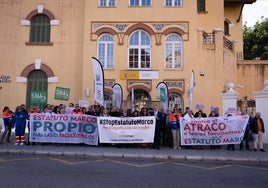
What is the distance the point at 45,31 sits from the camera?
24156 millimetres

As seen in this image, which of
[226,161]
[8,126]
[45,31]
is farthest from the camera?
[45,31]

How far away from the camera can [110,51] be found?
76.5 feet

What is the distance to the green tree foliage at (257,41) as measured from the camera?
37.4m

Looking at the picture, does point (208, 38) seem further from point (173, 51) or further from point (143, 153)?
point (143, 153)

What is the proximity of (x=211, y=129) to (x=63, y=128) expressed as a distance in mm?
6653

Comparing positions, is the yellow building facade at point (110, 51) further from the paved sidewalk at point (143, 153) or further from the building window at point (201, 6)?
the paved sidewalk at point (143, 153)

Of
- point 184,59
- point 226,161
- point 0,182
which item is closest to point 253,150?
point 226,161

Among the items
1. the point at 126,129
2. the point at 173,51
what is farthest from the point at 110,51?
the point at 126,129

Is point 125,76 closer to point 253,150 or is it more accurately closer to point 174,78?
point 174,78

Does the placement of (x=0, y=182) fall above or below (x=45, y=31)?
below

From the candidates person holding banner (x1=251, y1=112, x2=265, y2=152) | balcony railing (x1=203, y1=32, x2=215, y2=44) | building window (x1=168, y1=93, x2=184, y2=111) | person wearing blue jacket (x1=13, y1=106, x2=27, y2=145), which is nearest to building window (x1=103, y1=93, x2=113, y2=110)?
building window (x1=168, y1=93, x2=184, y2=111)

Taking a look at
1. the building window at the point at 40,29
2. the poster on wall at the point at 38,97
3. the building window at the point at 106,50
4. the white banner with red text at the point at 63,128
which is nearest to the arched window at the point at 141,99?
the building window at the point at 106,50

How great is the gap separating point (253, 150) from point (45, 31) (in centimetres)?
1645

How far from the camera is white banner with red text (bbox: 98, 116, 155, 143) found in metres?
14.9
